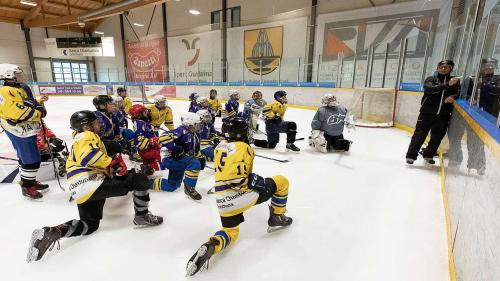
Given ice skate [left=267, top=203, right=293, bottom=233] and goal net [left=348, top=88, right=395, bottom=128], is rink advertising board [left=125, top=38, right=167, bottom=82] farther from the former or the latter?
ice skate [left=267, top=203, right=293, bottom=233]

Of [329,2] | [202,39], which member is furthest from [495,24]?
[202,39]

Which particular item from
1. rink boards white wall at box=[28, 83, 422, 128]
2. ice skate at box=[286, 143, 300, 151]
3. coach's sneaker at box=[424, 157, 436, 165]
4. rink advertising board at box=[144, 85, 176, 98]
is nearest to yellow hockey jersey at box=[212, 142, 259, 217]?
ice skate at box=[286, 143, 300, 151]

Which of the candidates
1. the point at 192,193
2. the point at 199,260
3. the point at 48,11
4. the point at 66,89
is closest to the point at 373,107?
the point at 192,193

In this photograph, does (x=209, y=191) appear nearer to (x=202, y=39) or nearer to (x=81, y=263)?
(x=81, y=263)

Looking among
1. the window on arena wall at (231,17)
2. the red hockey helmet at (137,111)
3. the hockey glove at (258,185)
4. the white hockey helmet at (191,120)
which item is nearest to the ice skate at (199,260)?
the hockey glove at (258,185)

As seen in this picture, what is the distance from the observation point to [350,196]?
2.68m

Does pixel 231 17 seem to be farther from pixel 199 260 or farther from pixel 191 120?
pixel 199 260

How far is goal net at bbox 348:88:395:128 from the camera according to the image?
6.85 metres

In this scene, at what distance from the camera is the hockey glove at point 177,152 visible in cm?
261

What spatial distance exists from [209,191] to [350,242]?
4.76 feet

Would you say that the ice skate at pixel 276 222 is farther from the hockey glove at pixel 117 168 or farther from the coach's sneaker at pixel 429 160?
the coach's sneaker at pixel 429 160

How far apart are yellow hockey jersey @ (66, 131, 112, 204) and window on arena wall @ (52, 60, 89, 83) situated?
2175 cm

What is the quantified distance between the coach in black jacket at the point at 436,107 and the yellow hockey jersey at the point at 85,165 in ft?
11.9

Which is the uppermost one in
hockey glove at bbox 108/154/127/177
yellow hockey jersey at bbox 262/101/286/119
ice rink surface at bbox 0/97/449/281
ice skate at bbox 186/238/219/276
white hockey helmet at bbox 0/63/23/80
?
white hockey helmet at bbox 0/63/23/80
